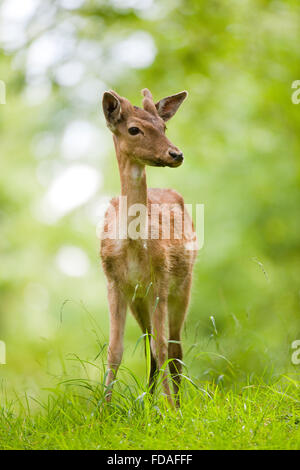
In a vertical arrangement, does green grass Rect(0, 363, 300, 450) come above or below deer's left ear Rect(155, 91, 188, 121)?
below

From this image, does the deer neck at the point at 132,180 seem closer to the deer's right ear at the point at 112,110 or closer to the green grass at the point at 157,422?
the deer's right ear at the point at 112,110

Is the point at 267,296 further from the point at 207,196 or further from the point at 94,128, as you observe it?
the point at 94,128

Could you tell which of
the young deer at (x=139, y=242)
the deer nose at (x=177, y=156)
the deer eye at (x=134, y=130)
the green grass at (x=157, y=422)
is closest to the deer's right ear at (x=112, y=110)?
the young deer at (x=139, y=242)

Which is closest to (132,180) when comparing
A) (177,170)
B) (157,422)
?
(157,422)

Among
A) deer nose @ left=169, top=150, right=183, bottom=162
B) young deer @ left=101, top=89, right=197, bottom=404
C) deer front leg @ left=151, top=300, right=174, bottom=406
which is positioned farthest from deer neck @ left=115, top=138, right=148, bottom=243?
deer front leg @ left=151, top=300, right=174, bottom=406

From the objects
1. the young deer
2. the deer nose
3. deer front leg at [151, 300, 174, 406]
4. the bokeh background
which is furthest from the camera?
the bokeh background

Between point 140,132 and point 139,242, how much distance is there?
0.82 meters

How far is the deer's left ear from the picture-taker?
475cm

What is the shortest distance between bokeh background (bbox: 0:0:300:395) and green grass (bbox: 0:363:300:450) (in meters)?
0.35

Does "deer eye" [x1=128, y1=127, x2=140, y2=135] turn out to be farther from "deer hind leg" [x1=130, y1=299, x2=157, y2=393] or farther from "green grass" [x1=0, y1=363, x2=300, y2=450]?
"green grass" [x1=0, y1=363, x2=300, y2=450]

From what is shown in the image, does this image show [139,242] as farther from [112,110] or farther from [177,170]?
[177,170]

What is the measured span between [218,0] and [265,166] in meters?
4.54

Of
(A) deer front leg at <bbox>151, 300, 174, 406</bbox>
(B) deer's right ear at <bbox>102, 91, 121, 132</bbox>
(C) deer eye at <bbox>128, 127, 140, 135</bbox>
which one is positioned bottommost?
(A) deer front leg at <bbox>151, 300, 174, 406</bbox>
